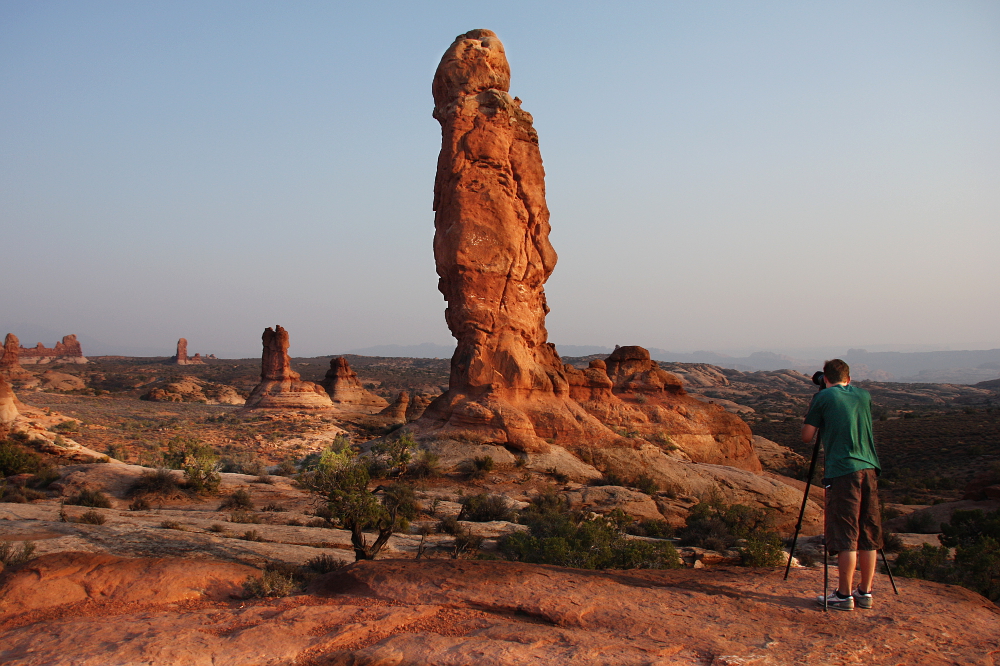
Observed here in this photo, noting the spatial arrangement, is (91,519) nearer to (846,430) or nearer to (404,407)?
(846,430)

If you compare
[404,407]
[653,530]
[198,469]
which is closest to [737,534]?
[653,530]

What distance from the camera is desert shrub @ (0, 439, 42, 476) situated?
1389 cm

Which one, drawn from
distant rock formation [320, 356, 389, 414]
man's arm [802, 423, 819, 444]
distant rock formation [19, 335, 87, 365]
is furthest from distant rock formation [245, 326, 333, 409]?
distant rock formation [19, 335, 87, 365]

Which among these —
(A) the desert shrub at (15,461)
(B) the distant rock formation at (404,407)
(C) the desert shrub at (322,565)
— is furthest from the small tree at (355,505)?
(B) the distant rock formation at (404,407)

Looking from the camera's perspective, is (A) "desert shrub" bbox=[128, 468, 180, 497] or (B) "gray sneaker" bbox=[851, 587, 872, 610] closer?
(B) "gray sneaker" bbox=[851, 587, 872, 610]

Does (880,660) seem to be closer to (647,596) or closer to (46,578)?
(647,596)

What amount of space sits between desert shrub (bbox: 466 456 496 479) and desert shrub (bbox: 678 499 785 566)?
548cm

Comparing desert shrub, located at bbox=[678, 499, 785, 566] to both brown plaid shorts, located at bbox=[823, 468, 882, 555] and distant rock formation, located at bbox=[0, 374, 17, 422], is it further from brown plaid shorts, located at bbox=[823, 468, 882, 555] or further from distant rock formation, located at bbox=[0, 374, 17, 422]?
distant rock formation, located at bbox=[0, 374, 17, 422]

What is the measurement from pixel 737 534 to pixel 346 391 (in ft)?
116

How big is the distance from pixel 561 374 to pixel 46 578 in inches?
652

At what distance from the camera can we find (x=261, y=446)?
27.0 m

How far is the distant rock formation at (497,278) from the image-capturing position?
18.8 meters

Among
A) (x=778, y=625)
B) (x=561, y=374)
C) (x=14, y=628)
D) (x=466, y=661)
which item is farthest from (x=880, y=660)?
(x=561, y=374)

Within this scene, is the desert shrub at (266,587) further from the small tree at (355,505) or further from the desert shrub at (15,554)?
the desert shrub at (15,554)
